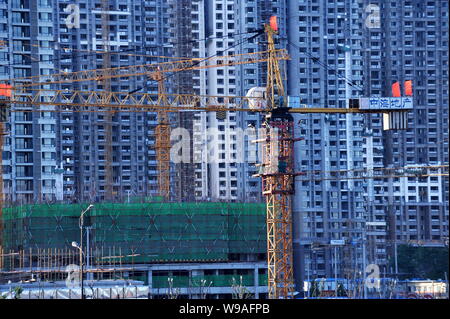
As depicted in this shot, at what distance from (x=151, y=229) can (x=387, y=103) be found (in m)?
9.96

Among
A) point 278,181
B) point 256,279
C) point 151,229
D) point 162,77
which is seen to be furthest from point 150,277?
point 162,77

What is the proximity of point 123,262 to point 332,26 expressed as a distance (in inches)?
633

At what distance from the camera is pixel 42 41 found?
41.4m

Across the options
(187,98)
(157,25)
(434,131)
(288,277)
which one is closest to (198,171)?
(187,98)

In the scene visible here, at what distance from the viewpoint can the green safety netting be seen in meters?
35.0

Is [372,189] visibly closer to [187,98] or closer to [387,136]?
[387,136]

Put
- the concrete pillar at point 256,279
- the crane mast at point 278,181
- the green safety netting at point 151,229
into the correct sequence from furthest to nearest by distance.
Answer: the green safety netting at point 151,229, the concrete pillar at point 256,279, the crane mast at point 278,181

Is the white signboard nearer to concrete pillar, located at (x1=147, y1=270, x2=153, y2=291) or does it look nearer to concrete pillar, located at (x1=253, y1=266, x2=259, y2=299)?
concrete pillar, located at (x1=253, y1=266, x2=259, y2=299)

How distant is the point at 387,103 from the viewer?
103 feet

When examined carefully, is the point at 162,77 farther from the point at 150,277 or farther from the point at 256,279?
the point at 256,279

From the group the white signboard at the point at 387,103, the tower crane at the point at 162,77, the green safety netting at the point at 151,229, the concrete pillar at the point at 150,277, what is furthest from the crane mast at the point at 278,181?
the tower crane at the point at 162,77

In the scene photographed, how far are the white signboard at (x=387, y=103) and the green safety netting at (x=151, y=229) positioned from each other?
19.5 ft

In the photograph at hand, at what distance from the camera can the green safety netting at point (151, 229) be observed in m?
35.0

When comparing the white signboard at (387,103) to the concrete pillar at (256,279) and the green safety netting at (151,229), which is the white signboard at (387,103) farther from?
the concrete pillar at (256,279)
